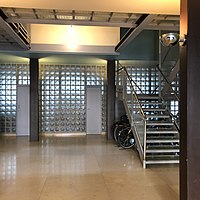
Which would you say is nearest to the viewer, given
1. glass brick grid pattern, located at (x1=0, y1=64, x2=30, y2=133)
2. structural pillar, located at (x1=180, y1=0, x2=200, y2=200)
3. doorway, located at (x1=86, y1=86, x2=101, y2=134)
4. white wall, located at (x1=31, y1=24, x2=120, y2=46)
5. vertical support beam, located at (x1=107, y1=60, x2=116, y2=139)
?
structural pillar, located at (x1=180, y1=0, x2=200, y2=200)

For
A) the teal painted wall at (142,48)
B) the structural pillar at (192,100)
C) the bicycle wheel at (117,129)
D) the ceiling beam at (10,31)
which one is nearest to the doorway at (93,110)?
the bicycle wheel at (117,129)

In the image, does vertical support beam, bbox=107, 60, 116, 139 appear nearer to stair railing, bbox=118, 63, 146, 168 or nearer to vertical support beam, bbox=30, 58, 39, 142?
Answer: stair railing, bbox=118, 63, 146, 168

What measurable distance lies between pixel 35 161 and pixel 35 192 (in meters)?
1.96

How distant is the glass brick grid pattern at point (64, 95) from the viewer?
9.73m

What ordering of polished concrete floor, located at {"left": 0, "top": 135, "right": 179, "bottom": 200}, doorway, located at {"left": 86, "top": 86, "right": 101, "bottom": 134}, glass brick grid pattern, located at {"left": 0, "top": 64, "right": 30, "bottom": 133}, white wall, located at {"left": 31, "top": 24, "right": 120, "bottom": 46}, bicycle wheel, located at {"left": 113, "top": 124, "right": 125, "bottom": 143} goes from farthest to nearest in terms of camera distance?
1. doorway, located at {"left": 86, "top": 86, "right": 101, "bottom": 134}
2. glass brick grid pattern, located at {"left": 0, "top": 64, "right": 30, "bottom": 133}
3. bicycle wheel, located at {"left": 113, "top": 124, "right": 125, "bottom": 143}
4. white wall, located at {"left": 31, "top": 24, "right": 120, "bottom": 46}
5. polished concrete floor, located at {"left": 0, "top": 135, "right": 179, "bottom": 200}

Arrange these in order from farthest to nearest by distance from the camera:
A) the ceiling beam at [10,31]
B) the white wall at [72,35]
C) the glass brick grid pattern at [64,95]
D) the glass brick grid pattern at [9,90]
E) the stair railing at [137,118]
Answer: the glass brick grid pattern at [64,95]
the glass brick grid pattern at [9,90]
the white wall at [72,35]
the stair railing at [137,118]
the ceiling beam at [10,31]

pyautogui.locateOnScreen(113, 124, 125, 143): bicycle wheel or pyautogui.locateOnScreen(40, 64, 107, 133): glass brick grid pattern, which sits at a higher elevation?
pyautogui.locateOnScreen(40, 64, 107, 133): glass brick grid pattern

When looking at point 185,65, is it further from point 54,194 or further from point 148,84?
point 148,84

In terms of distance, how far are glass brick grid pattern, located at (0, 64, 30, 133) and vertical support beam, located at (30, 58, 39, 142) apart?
1440mm

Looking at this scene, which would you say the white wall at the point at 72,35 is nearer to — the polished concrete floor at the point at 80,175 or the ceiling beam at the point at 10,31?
the ceiling beam at the point at 10,31

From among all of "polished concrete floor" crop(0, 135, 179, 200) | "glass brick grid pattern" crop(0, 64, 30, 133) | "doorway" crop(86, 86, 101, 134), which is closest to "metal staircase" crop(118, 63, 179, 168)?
"polished concrete floor" crop(0, 135, 179, 200)

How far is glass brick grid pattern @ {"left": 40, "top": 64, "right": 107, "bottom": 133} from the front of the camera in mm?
9734

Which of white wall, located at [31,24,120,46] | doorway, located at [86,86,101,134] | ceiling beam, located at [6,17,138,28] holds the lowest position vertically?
doorway, located at [86,86,101,134]

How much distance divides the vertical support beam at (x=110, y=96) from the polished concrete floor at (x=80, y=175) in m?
1.62
